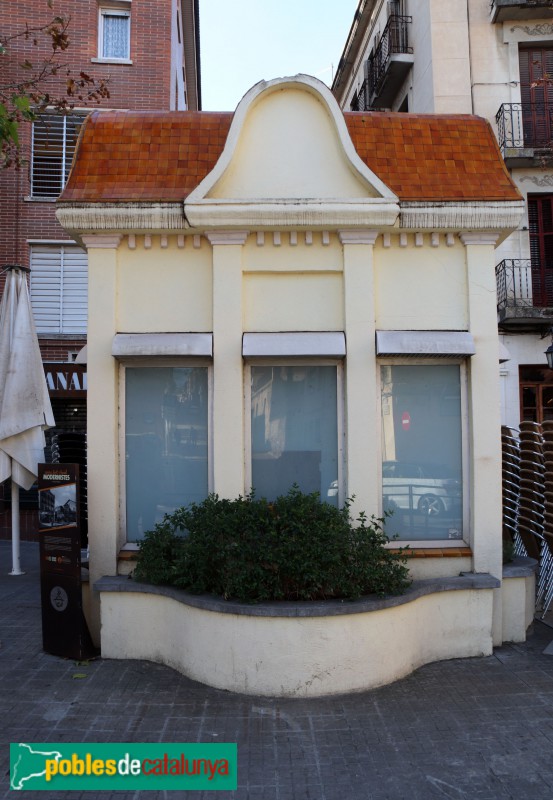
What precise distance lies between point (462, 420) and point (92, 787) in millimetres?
4669

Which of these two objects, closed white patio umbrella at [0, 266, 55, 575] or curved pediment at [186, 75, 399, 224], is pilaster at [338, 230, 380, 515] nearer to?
curved pediment at [186, 75, 399, 224]

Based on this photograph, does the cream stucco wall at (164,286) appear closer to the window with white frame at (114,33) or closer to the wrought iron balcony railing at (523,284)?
the window with white frame at (114,33)

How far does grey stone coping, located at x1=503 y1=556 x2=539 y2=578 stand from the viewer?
22.2ft

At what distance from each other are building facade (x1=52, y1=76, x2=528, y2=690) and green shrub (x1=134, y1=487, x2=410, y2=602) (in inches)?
18.9

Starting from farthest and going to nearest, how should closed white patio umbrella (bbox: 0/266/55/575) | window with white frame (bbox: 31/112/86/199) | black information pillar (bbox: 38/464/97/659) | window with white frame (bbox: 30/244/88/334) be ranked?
window with white frame (bbox: 31/112/86/199) → window with white frame (bbox: 30/244/88/334) → closed white patio umbrella (bbox: 0/266/55/575) → black information pillar (bbox: 38/464/97/659)

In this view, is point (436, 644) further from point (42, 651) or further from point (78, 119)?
point (78, 119)

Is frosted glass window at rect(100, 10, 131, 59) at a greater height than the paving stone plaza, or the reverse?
frosted glass window at rect(100, 10, 131, 59)

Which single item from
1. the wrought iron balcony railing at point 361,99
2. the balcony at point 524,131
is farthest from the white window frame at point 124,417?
the wrought iron balcony railing at point 361,99

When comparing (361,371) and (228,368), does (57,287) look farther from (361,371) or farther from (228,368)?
(361,371)

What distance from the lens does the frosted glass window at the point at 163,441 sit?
6918mm

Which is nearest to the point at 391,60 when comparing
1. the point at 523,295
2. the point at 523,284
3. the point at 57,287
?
the point at 523,284

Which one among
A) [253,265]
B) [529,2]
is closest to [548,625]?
[253,265]

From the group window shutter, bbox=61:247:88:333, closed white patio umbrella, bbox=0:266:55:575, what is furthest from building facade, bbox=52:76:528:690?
window shutter, bbox=61:247:88:333

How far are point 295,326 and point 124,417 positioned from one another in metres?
2.00
